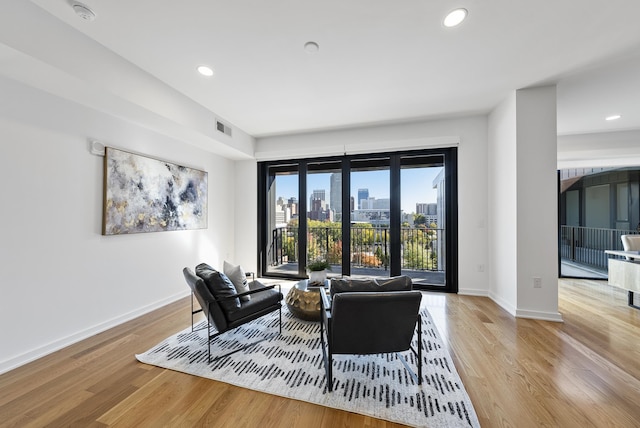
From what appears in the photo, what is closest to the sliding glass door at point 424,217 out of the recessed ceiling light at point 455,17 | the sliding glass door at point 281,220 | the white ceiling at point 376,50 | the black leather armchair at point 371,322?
the white ceiling at point 376,50

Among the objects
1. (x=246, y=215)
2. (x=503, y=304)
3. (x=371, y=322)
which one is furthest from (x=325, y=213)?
(x=371, y=322)

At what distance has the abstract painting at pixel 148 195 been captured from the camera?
2.86m

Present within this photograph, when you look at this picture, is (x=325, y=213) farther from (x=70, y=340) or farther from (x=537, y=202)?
(x=70, y=340)

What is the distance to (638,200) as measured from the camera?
4.78 metres

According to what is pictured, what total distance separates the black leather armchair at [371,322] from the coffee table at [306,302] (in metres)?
1.04

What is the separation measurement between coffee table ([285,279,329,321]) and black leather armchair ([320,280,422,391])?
1036 mm

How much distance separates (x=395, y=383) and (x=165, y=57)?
11.8ft

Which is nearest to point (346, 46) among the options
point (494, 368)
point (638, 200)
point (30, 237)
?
point (494, 368)

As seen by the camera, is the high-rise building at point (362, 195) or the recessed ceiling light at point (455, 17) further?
the high-rise building at point (362, 195)

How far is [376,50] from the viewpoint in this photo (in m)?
2.35

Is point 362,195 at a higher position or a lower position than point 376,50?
lower

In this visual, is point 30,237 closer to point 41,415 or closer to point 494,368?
point 41,415

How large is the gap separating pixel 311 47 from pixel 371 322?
2427mm

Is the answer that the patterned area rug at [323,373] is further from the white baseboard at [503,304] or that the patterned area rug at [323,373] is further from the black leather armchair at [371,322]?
the white baseboard at [503,304]
